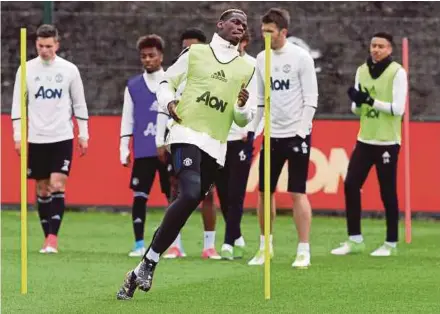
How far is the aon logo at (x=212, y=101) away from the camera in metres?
11.1

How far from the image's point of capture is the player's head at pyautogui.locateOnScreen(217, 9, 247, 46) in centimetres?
1142

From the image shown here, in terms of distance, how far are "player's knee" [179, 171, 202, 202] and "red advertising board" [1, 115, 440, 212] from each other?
835 cm

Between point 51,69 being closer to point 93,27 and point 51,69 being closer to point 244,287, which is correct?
point 244,287

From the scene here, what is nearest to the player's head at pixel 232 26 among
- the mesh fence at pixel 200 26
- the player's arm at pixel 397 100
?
the player's arm at pixel 397 100

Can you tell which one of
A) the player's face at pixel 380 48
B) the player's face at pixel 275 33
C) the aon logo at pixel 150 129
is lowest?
the aon logo at pixel 150 129

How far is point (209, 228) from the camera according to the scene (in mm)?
14336

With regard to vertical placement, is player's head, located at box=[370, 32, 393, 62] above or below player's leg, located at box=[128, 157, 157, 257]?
above

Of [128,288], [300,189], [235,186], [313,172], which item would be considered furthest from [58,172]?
[313,172]

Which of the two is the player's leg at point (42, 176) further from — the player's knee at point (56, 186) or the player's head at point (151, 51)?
the player's head at point (151, 51)

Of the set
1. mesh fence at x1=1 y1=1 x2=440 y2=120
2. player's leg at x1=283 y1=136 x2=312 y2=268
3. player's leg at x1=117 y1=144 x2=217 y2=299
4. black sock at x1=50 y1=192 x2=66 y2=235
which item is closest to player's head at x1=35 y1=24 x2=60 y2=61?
black sock at x1=50 y1=192 x2=66 y2=235

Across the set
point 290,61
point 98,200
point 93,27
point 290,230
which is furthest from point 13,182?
point 290,61

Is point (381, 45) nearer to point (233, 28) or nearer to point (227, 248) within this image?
point (227, 248)

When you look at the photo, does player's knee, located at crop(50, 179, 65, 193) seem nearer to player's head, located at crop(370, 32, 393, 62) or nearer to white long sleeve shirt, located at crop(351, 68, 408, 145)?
white long sleeve shirt, located at crop(351, 68, 408, 145)

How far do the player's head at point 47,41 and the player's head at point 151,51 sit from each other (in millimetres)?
982
